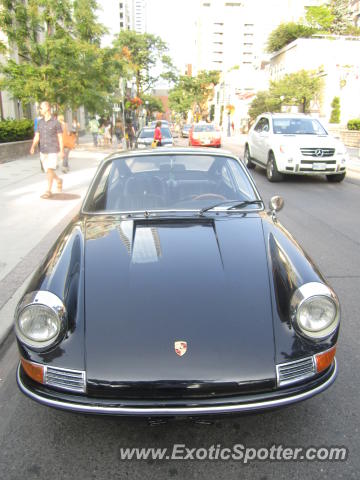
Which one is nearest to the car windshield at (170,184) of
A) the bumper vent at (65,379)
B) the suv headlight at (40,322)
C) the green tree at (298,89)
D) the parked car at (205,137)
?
the suv headlight at (40,322)

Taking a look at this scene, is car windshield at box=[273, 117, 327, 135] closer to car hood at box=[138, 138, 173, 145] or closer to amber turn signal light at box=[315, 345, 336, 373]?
car hood at box=[138, 138, 173, 145]

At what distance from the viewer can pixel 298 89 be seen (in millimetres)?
36875

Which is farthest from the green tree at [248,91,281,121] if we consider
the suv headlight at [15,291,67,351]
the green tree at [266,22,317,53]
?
the suv headlight at [15,291,67,351]

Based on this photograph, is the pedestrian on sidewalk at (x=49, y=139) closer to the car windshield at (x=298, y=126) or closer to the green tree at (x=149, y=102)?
the car windshield at (x=298, y=126)

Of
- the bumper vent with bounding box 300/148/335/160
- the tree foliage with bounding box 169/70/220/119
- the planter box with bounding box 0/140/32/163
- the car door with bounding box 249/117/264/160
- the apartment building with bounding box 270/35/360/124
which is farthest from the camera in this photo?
the tree foliage with bounding box 169/70/220/119

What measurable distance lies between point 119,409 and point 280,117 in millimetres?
11479

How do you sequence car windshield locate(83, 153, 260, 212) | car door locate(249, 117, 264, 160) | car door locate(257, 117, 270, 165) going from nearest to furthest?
car windshield locate(83, 153, 260, 212) < car door locate(257, 117, 270, 165) < car door locate(249, 117, 264, 160)

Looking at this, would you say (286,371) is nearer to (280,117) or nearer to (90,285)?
(90,285)

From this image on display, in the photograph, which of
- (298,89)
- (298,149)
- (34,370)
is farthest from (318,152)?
(298,89)

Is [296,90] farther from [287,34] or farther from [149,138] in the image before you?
[287,34]

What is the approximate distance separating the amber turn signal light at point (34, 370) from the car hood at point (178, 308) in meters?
0.27

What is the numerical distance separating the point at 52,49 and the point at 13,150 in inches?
158

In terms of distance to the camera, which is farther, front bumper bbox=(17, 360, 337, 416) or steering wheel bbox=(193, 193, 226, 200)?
steering wheel bbox=(193, 193, 226, 200)

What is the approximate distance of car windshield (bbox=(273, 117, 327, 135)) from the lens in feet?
37.9
